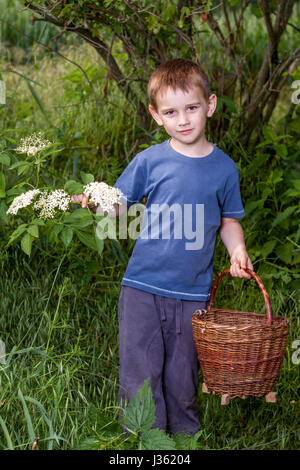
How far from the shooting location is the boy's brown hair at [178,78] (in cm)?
239

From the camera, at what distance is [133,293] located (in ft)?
8.35

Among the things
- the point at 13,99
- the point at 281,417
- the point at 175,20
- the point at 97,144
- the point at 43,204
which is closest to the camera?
the point at 43,204

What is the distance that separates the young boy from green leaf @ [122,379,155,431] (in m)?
0.40

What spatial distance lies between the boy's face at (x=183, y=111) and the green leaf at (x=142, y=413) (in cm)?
91

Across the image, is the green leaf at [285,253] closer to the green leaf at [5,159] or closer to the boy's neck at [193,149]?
the boy's neck at [193,149]

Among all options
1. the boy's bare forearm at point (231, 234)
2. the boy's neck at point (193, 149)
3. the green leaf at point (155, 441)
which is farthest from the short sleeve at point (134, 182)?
the green leaf at point (155, 441)

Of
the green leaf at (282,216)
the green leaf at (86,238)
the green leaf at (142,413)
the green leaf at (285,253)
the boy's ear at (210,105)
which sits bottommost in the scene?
the green leaf at (142,413)

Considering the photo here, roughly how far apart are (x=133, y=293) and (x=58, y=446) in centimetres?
64

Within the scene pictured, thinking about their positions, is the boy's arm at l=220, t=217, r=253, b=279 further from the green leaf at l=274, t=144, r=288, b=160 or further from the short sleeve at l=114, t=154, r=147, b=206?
the green leaf at l=274, t=144, r=288, b=160

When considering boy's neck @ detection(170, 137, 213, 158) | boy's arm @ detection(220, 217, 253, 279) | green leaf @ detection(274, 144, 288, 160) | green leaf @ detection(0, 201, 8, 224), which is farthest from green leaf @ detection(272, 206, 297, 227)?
green leaf @ detection(0, 201, 8, 224)

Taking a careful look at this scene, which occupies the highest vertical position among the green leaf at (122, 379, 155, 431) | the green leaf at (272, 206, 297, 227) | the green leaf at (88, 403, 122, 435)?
the green leaf at (272, 206, 297, 227)

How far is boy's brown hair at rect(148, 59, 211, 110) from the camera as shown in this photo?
2391 mm

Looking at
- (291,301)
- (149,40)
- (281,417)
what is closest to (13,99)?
(149,40)
